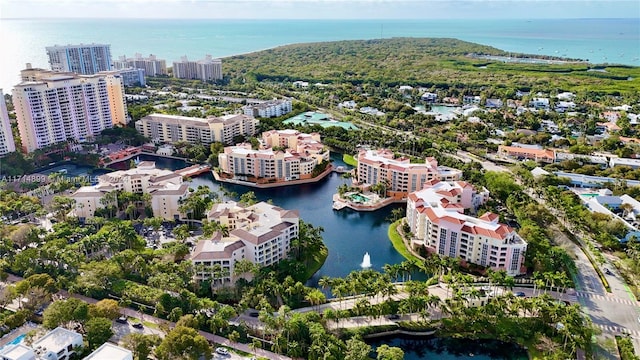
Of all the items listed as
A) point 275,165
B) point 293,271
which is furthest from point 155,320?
point 275,165

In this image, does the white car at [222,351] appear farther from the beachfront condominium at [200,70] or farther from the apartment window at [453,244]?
the beachfront condominium at [200,70]

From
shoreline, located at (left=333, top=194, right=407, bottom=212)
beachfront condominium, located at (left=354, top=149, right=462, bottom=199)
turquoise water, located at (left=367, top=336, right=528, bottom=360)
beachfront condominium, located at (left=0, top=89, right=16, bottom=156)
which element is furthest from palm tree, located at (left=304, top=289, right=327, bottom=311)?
beachfront condominium, located at (left=0, top=89, right=16, bottom=156)

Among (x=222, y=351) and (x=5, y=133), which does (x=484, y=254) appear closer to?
(x=222, y=351)

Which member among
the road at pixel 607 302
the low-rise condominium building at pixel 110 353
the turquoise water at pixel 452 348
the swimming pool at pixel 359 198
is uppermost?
the low-rise condominium building at pixel 110 353

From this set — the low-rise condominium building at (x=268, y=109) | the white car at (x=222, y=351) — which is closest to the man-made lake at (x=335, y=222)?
the white car at (x=222, y=351)

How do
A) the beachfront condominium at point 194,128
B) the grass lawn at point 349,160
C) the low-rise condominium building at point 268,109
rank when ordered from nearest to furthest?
1. the grass lawn at point 349,160
2. the beachfront condominium at point 194,128
3. the low-rise condominium building at point 268,109

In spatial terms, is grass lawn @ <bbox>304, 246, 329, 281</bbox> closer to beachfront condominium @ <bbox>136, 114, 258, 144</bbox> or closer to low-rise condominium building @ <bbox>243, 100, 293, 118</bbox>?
beachfront condominium @ <bbox>136, 114, 258, 144</bbox>

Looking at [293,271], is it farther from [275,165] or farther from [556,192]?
[556,192]
